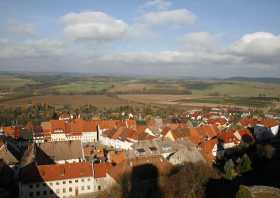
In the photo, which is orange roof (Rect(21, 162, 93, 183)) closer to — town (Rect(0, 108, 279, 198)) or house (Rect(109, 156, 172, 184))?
town (Rect(0, 108, 279, 198))

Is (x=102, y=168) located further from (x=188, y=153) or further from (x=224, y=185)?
(x=224, y=185)

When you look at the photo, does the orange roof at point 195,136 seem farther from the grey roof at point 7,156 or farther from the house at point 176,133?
the grey roof at point 7,156

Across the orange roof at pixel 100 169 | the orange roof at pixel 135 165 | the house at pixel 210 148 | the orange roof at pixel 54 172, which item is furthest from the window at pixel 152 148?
the orange roof at pixel 54 172

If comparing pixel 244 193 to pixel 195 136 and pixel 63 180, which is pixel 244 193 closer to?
pixel 63 180

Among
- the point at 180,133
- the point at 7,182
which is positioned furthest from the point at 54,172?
the point at 180,133

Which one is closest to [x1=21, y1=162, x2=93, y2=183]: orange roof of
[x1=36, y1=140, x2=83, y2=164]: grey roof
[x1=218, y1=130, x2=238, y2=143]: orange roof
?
[x1=36, y1=140, x2=83, y2=164]: grey roof

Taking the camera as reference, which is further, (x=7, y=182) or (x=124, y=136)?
(x=124, y=136)

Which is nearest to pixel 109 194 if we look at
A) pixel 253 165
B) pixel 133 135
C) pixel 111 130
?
pixel 253 165
